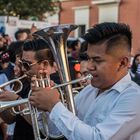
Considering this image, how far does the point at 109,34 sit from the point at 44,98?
480mm

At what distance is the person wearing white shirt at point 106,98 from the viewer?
2254 mm

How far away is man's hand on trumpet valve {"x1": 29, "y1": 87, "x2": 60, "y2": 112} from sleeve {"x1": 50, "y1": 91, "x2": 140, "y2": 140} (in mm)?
81

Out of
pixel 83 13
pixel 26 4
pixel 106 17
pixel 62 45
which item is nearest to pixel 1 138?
pixel 62 45

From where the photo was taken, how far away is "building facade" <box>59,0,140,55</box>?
22047 millimetres

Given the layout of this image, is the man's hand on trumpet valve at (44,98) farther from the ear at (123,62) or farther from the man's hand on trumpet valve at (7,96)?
the man's hand on trumpet valve at (7,96)

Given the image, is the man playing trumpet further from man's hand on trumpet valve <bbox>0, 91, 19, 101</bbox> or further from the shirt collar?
the shirt collar

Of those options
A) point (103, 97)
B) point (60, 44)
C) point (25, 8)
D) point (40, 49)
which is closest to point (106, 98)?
point (103, 97)

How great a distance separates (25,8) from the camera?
21.3 metres

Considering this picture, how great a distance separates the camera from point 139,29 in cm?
2173

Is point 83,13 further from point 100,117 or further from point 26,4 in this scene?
point 100,117

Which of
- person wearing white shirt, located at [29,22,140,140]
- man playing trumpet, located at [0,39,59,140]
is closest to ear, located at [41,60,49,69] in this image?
man playing trumpet, located at [0,39,59,140]

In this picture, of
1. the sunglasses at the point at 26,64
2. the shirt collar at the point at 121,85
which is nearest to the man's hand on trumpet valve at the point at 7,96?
the sunglasses at the point at 26,64

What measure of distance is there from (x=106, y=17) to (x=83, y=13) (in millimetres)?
2287

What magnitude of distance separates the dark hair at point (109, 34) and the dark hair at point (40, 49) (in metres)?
1.17
